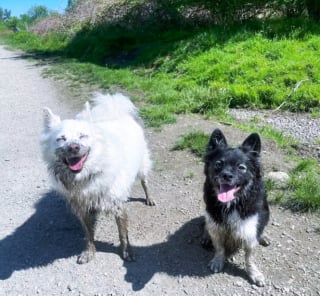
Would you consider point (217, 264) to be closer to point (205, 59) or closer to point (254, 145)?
point (254, 145)

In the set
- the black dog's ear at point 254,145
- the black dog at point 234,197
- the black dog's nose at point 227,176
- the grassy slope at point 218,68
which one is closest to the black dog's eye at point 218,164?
the black dog at point 234,197

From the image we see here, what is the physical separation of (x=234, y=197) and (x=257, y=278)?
0.75m

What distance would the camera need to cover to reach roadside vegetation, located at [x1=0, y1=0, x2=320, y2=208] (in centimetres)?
713

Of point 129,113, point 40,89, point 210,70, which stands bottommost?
point 40,89

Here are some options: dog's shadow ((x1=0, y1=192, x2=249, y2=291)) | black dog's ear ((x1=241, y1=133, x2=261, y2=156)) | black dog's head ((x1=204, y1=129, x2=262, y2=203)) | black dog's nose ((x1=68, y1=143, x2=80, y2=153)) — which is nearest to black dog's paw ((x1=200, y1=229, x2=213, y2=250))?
dog's shadow ((x1=0, y1=192, x2=249, y2=291))

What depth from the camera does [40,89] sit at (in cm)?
1065

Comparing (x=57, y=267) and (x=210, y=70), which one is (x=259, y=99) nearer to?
(x=210, y=70)

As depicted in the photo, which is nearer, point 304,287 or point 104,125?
point 304,287

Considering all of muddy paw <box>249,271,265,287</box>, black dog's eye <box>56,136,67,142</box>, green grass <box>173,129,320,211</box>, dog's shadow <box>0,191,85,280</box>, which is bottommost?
dog's shadow <box>0,191,85,280</box>

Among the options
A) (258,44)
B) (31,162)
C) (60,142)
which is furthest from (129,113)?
(258,44)

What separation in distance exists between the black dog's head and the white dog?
0.86 m

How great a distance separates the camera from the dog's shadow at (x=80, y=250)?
11.3ft

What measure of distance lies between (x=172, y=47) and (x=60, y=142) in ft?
27.3

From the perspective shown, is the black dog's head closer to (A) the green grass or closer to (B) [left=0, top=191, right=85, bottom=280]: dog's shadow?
(A) the green grass
